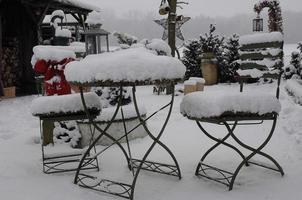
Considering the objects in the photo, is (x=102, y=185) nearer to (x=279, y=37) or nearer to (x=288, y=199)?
(x=288, y=199)

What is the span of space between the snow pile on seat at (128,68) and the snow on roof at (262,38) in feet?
2.82

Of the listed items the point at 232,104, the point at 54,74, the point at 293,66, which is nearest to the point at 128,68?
the point at 232,104

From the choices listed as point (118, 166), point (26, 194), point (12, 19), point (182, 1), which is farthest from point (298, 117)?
point (12, 19)

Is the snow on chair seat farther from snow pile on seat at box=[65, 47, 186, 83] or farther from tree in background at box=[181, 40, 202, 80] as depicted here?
tree in background at box=[181, 40, 202, 80]

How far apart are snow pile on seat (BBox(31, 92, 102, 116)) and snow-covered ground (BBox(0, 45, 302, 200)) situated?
0.50 metres

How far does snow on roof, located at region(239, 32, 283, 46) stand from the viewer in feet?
9.43

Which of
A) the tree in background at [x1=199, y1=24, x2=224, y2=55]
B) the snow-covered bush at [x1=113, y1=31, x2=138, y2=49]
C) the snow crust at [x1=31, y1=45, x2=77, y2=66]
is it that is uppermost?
the snow-covered bush at [x1=113, y1=31, x2=138, y2=49]

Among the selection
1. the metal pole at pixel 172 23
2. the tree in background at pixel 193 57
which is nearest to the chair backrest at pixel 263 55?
the metal pole at pixel 172 23

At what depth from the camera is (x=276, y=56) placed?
2943 millimetres

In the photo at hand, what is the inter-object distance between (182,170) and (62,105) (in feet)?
3.31

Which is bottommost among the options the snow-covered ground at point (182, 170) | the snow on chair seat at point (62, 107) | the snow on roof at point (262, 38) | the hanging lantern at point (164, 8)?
the snow-covered ground at point (182, 170)

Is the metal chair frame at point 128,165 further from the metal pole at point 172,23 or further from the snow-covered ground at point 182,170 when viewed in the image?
the metal pole at point 172,23

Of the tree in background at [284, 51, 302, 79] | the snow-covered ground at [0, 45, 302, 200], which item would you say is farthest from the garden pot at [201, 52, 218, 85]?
the snow-covered ground at [0, 45, 302, 200]

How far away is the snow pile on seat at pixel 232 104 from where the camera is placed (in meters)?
2.38
